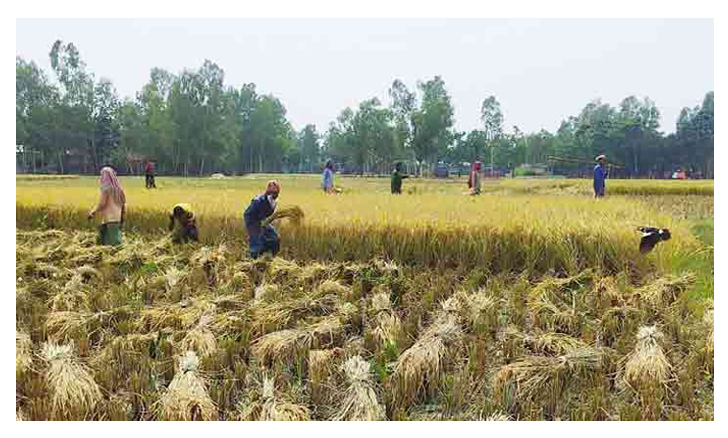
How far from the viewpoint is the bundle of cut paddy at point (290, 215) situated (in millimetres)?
2635

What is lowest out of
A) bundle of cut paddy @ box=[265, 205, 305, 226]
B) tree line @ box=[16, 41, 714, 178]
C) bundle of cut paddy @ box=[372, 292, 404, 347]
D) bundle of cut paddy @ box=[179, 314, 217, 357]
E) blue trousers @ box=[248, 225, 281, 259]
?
bundle of cut paddy @ box=[179, 314, 217, 357]

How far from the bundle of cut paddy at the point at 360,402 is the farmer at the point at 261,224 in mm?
1096

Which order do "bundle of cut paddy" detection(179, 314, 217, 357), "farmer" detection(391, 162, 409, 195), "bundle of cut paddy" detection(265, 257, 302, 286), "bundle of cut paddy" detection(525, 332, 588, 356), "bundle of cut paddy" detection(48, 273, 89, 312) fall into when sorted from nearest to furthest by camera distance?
"bundle of cut paddy" detection(525, 332, 588, 356), "bundle of cut paddy" detection(179, 314, 217, 357), "bundle of cut paddy" detection(48, 273, 89, 312), "bundle of cut paddy" detection(265, 257, 302, 286), "farmer" detection(391, 162, 409, 195)

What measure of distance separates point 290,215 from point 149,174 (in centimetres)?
103

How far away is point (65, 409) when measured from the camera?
180 cm

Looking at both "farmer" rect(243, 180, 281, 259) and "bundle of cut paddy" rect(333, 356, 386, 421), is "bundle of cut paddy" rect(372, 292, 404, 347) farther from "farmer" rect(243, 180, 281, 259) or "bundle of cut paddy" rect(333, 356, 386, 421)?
"farmer" rect(243, 180, 281, 259)

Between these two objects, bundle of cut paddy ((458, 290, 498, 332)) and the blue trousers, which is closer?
bundle of cut paddy ((458, 290, 498, 332))

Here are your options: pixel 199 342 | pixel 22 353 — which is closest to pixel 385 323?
pixel 199 342

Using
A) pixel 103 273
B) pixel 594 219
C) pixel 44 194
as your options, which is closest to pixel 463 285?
pixel 594 219

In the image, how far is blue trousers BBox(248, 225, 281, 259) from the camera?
105 inches

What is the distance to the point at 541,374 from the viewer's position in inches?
72.5

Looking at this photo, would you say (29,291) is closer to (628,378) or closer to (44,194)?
(44,194)

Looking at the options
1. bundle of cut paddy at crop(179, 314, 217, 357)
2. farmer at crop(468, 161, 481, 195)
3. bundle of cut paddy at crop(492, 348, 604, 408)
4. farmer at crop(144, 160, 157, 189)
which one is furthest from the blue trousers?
bundle of cut paddy at crop(492, 348, 604, 408)

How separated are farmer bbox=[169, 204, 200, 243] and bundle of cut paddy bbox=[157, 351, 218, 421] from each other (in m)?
1.22
